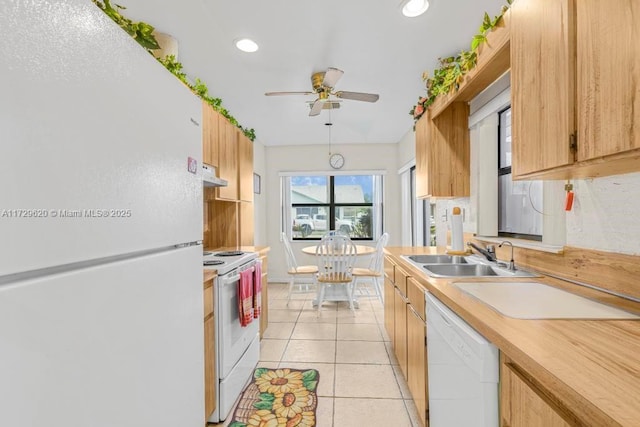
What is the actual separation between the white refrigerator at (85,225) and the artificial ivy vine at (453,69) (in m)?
1.57

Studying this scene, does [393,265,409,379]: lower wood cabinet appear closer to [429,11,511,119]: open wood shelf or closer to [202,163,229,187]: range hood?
[429,11,511,119]: open wood shelf

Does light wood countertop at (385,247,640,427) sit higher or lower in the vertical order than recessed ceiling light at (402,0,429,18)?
lower

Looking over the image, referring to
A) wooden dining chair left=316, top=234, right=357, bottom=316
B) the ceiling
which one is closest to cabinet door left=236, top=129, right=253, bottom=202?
the ceiling

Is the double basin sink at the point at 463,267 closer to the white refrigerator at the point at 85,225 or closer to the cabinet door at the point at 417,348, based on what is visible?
the cabinet door at the point at 417,348

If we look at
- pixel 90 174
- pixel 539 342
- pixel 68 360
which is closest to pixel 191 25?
pixel 90 174

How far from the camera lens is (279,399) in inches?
80.0

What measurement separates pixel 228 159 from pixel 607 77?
8.12 ft

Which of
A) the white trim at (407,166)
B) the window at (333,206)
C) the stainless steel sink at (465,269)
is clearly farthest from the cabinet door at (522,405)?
the window at (333,206)

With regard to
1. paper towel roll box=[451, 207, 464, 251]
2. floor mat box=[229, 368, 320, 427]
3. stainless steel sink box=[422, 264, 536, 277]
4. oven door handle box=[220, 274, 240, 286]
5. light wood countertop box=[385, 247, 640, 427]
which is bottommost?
floor mat box=[229, 368, 320, 427]

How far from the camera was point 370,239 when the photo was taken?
556cm

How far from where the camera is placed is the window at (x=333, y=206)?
18.3ft

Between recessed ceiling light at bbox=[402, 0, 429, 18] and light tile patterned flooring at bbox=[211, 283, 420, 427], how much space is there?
7.93 feet

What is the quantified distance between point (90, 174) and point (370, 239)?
5.09 m

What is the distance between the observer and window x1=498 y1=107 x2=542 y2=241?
6.43ft
